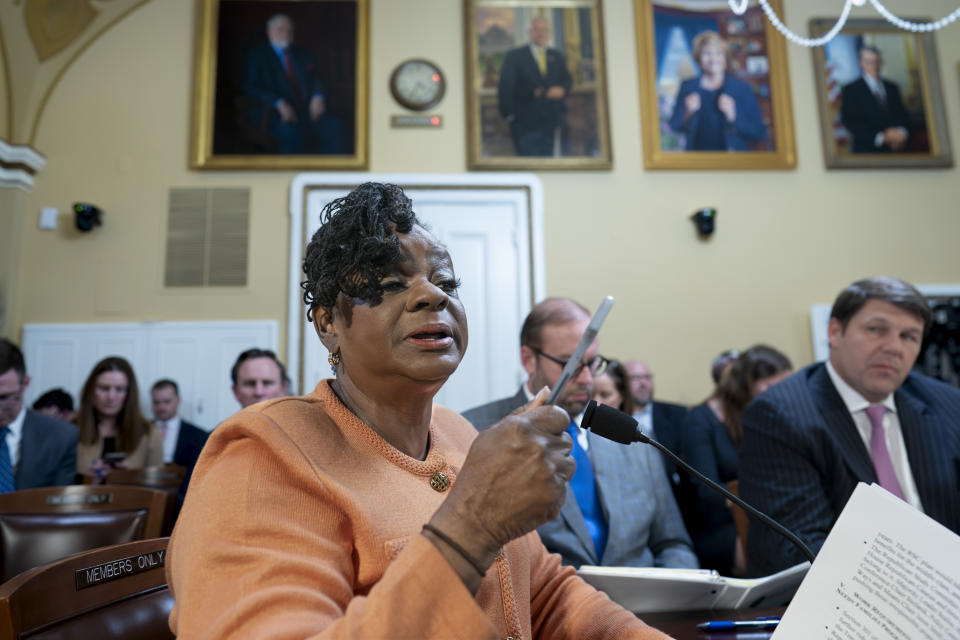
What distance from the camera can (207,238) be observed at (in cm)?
626

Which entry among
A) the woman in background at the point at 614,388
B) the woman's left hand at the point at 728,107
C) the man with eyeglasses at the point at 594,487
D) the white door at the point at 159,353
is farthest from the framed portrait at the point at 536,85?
the man with eyeglasses at the point at 594,487

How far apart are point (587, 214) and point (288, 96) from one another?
9.22 ft

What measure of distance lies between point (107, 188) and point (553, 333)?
5007mm

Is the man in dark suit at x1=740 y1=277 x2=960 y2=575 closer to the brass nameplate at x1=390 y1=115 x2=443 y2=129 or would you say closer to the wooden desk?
the wooden desk

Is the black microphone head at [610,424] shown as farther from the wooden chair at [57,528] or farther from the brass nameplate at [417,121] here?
the brass nameplate at [417,121]

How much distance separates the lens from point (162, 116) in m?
6.43

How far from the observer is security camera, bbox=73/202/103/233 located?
237 inches

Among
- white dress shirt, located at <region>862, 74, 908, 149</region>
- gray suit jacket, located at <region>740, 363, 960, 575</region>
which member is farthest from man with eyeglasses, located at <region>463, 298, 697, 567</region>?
white dress shirt, located at <region>862, 74, 908, 149</region>

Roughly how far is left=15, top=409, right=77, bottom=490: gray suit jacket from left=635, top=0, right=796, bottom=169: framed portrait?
4.95 m

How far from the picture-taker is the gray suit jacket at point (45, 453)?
13.0ft

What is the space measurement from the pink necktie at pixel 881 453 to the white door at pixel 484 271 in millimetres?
3771

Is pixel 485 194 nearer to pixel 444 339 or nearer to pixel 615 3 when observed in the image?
pixel 615 3

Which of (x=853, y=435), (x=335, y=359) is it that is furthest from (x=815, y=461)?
(x=335, y=359)

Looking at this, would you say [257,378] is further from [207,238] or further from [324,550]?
[324,550]
